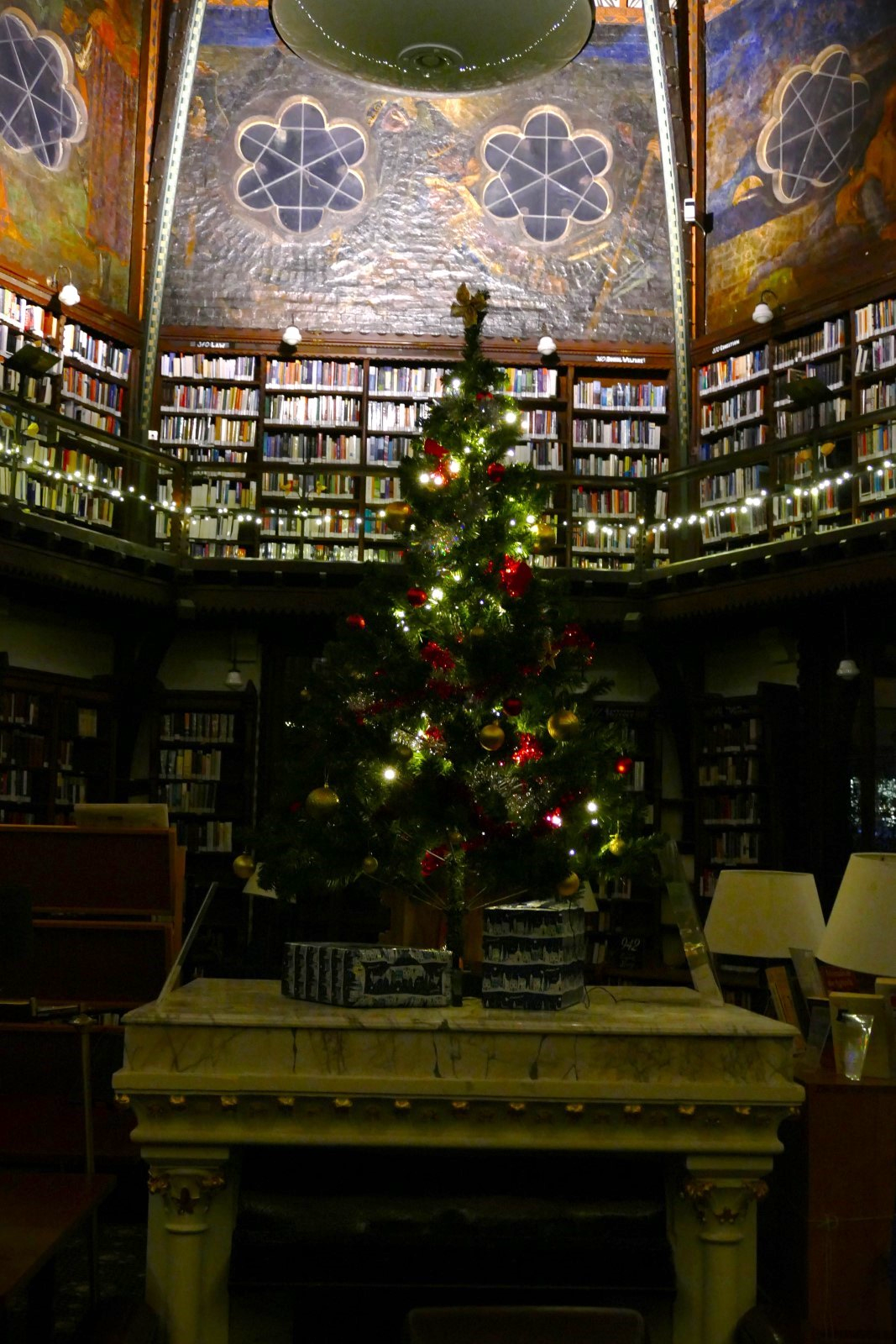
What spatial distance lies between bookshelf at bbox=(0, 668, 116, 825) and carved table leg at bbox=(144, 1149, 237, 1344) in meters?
6.82

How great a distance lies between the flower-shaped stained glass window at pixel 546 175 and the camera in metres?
12.0

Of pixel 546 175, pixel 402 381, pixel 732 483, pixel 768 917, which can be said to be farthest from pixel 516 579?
pixel 546 175

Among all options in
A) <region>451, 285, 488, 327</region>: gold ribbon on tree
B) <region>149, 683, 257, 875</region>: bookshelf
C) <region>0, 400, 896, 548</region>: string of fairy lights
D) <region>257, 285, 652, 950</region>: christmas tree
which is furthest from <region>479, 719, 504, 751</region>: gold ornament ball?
<region>149, 683, 257, 875</region>: bookshelf

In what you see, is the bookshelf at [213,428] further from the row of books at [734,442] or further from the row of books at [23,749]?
the row of books at [734,442]

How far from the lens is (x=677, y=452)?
440 inches

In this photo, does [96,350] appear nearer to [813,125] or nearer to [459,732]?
[813,125]

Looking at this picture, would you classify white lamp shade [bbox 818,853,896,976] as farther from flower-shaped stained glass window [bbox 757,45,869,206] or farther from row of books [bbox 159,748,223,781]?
flower-shaped stained glass window [bbox 757,45,869,206]

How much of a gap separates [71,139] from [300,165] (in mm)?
2018

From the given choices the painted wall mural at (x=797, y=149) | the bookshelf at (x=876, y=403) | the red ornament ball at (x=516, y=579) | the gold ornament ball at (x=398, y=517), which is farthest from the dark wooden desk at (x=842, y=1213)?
the painted wall mural at (x=797, y=149)

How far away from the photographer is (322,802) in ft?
11.1

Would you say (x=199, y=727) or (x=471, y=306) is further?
(x=199, y=727)

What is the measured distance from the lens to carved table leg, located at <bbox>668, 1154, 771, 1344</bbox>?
2779 mm

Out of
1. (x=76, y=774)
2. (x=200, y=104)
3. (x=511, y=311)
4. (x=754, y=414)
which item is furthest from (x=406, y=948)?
(x=200, y=104)

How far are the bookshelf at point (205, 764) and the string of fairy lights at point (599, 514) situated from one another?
55.7 inches
